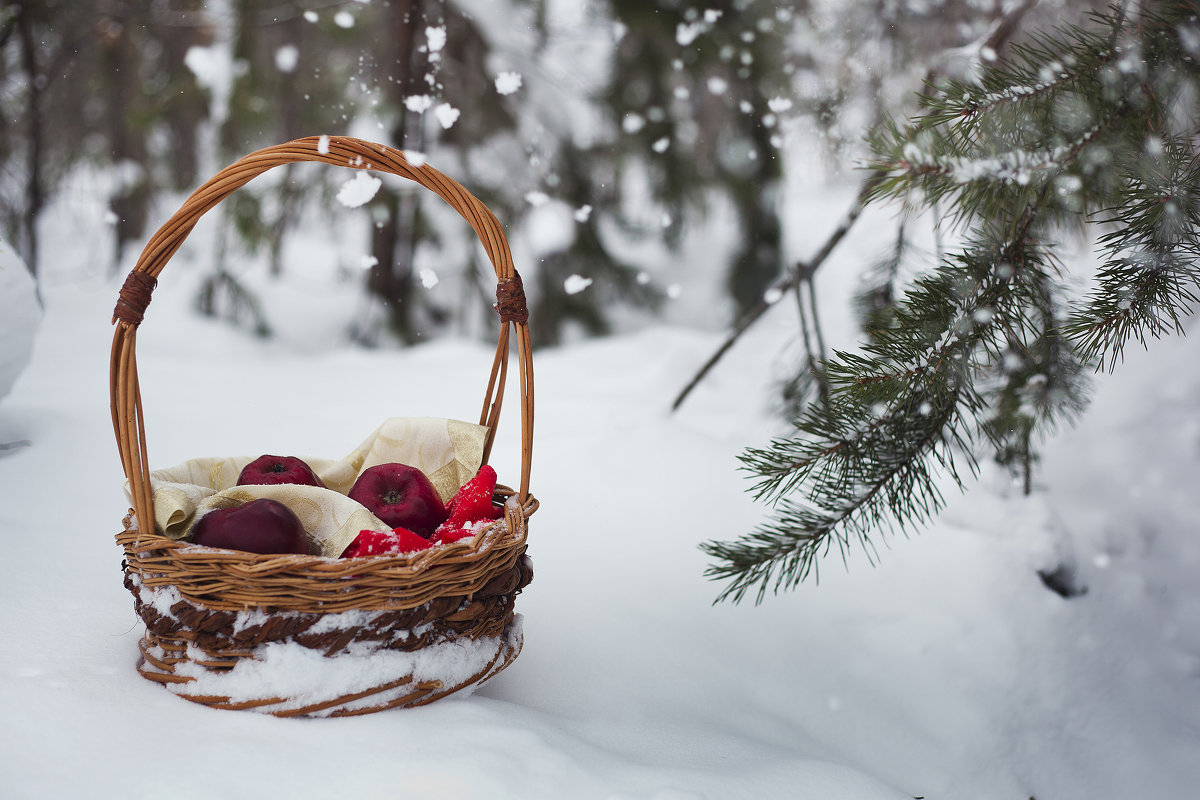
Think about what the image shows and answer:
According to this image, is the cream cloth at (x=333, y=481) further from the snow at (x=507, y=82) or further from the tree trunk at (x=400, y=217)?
the snow at (x=507, y=82)

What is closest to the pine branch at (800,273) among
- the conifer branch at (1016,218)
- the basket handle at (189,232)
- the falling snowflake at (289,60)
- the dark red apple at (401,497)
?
the conifer branch at (1016,218)

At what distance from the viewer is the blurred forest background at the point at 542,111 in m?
2.14

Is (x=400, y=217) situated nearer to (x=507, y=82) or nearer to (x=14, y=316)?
(x=507, y=82)

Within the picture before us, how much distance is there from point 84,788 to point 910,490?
75 centimetres

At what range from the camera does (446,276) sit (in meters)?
2.53

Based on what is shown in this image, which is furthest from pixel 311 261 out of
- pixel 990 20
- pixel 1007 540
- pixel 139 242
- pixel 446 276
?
pixel 1007 540

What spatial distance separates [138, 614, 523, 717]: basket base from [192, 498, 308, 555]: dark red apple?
0.09 m

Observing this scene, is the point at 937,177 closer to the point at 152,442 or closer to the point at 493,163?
the point at 152,442

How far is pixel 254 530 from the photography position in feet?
2.42

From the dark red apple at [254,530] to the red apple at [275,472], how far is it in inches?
4.6

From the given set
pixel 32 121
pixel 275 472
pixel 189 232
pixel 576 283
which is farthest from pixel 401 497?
pixel 32 121

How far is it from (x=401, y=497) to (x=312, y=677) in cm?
24

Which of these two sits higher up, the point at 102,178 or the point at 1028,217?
the point at 102,178

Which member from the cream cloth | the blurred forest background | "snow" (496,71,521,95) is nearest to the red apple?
the cream cloth
